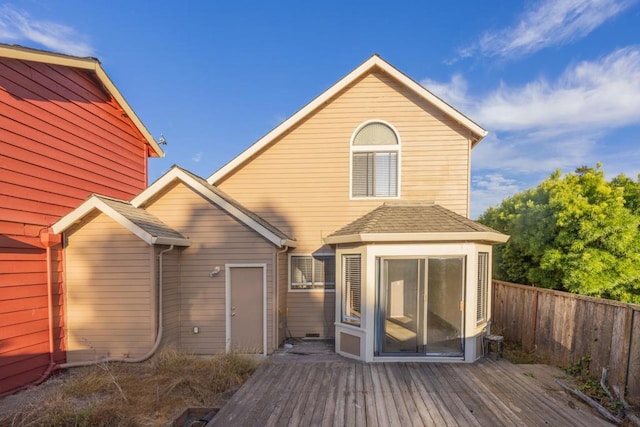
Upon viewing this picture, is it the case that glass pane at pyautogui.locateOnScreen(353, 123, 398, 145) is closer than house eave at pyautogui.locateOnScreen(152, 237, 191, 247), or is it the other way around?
house eave at pyautogui.locateOnScreen(152, 237, 191, 247)

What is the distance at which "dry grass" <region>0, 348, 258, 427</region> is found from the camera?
3697 millimetres

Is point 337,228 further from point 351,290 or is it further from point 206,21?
point 206,21

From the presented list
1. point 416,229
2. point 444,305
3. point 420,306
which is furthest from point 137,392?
point 444,305

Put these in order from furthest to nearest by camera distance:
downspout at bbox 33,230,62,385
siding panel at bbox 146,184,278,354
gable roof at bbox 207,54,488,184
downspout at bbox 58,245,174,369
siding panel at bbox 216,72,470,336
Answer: siding panel at bbox 216,72,470,336
gable roof at bbox 207,54,488,184
siding panel at bbox 146,184,278,354
downspout at bbox 58,245,174,369
downspout at bbox 33,230,62,385

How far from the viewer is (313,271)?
759 centimetres

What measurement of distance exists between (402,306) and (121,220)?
6105 millimetres

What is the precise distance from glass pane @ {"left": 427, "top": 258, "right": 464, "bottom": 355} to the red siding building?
7.64 m

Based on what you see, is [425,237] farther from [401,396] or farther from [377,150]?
[377,150]

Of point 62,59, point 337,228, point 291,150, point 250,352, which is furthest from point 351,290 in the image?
point 62,59

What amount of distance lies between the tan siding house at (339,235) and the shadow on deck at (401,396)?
62 cm

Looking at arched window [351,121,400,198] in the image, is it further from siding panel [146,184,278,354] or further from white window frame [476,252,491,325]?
siding panel [146,184,278,354]

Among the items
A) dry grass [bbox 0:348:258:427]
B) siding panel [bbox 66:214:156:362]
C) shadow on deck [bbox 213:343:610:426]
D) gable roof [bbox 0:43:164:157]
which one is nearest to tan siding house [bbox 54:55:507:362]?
siding panel [bbox 66:214:156:362]

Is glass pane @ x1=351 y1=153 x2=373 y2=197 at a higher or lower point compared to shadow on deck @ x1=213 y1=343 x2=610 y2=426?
higher

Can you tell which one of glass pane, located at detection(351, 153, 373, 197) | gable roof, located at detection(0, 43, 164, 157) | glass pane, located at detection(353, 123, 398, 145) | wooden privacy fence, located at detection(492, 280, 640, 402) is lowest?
wooden privacy fence, located at detection(492, 280, 640, 402)
